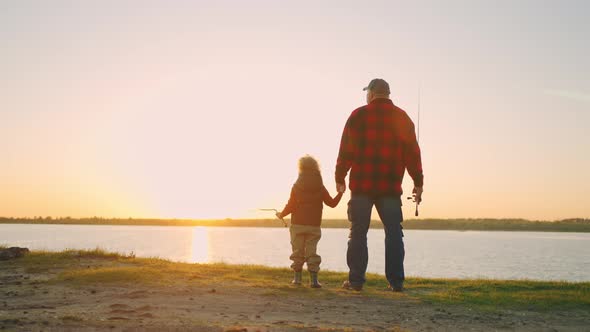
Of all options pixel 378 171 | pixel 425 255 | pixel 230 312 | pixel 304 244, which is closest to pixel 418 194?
pixel 378 171

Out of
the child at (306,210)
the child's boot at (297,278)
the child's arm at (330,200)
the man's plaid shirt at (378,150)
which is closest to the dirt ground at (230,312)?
the child's boot at (297,278)

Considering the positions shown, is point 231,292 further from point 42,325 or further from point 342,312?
point 42,325

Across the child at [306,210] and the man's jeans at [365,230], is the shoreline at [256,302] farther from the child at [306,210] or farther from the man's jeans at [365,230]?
the child at [306,210]

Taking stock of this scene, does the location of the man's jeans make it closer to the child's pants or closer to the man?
the man

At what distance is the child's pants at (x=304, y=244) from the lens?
10.7m

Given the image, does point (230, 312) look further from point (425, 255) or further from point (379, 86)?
point (425, 255)

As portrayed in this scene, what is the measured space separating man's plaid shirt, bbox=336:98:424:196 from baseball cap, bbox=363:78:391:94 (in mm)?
173

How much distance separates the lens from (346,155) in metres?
9.91

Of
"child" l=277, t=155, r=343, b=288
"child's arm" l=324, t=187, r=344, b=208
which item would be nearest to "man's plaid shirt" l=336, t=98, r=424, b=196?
"child's arm" l=324, t=187, r=344, b=208

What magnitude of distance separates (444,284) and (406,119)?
139 inches

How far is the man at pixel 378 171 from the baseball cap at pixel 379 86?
0.15 metres

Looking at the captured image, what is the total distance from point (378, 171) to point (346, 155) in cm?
61

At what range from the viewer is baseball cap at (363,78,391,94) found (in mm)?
10133

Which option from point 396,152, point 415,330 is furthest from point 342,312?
point 396,152
